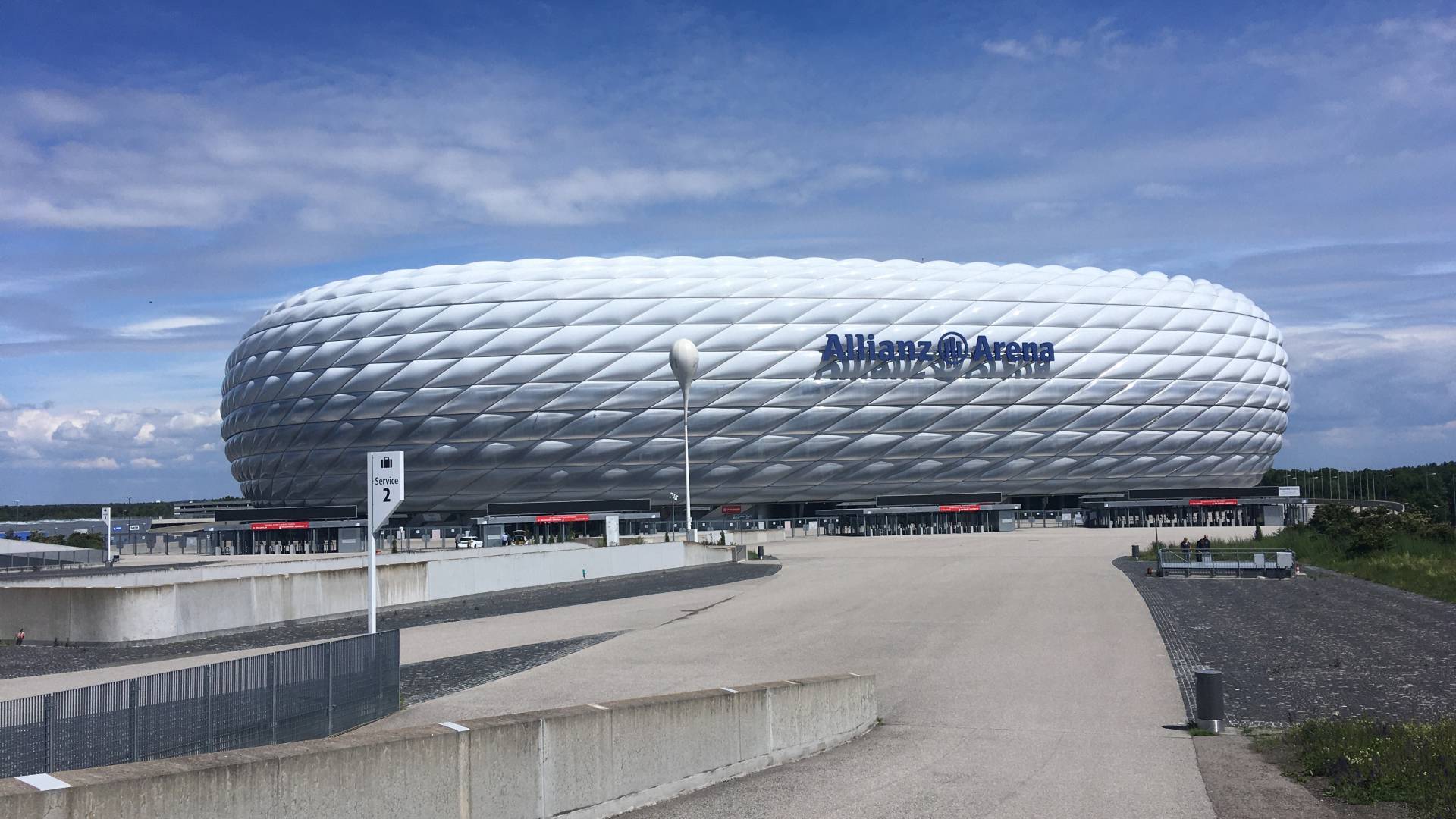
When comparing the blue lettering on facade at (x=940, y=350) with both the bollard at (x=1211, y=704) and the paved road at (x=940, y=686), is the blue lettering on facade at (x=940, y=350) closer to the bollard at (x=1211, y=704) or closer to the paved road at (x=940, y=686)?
the paved road at (x=940, y=686)

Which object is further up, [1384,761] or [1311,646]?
[1384,761]

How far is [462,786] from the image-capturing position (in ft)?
25.0

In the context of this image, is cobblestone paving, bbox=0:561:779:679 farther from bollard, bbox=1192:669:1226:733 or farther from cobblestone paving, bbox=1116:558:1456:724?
bollard, bbox=1192:669:1226:733

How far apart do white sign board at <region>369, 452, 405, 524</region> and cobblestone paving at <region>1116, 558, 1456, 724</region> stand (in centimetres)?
1038

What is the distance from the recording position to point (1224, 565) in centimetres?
3553

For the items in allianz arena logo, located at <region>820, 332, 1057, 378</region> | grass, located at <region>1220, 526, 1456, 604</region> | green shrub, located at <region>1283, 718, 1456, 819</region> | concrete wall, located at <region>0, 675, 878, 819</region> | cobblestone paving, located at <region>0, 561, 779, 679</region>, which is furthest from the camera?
allianz arena logo, located at <region>820, 332, 1057, 378</region>

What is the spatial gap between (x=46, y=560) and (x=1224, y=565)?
1851 inches

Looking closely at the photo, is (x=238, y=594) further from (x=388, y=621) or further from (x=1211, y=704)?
(x=1211, y=704)

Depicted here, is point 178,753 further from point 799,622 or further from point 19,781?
point 799,622

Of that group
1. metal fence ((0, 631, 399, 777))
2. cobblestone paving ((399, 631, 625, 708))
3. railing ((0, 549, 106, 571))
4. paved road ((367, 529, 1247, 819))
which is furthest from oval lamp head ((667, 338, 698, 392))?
metal fence ((0, 631, 399, 777))

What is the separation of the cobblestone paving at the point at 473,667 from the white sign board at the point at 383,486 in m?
2.15

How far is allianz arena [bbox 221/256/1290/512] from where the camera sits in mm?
77312

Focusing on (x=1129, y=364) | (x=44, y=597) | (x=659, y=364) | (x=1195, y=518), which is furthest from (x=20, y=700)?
(x=1195, y=518)

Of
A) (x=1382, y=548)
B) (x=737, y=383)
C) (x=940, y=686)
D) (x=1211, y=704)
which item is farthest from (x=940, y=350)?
(x=1211, y=704)
